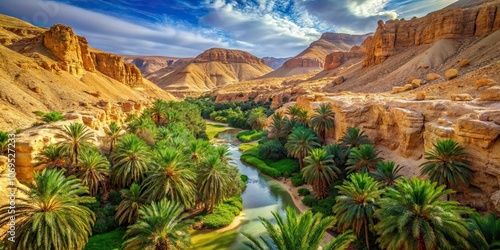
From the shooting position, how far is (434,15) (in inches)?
2393

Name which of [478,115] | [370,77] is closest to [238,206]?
[478,115]

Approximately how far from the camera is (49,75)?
5334 cm

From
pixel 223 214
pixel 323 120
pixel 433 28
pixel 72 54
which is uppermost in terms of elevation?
pixel 433 28

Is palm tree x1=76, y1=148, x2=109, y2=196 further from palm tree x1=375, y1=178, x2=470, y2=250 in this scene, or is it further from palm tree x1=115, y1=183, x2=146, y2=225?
palm tree x1=375, y1=178, x2=470, y2=250

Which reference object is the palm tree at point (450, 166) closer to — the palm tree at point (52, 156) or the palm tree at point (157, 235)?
the palm tree at point (157, 235)

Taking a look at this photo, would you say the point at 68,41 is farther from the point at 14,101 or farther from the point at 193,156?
the point at 193,156

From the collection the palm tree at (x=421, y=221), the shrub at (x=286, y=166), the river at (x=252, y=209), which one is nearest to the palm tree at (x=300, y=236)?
the river at (x=252, y=209)

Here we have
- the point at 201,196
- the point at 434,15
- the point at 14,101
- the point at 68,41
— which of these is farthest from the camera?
the point at 68,41

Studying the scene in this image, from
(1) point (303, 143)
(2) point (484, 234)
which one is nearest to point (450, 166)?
(2) point (484, 234)

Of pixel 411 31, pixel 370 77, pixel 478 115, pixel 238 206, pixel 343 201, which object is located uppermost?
pixel 411 31

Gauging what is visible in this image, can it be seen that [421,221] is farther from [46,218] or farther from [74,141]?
[74,141]

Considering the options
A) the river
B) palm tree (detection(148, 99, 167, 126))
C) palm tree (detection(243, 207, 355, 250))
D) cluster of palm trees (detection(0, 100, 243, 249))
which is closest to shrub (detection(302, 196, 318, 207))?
the river

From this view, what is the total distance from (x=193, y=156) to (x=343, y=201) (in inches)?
607

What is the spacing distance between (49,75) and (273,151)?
156 feet
